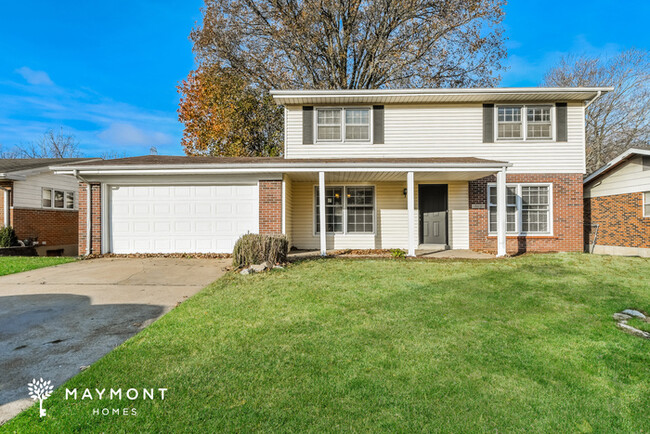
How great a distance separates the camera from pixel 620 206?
1044 centimetres

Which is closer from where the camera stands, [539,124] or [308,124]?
[539,124]

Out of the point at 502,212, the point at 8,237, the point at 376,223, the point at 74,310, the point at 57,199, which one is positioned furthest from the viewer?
the point at 57,199

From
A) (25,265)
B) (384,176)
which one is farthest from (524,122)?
(25,265)

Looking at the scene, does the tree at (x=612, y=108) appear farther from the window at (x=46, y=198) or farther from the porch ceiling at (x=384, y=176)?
the window at (x=46, y=198)

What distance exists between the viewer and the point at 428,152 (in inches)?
423

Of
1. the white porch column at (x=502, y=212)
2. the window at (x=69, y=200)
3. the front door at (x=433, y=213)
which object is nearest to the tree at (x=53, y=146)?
the window at (x=69, y=200)

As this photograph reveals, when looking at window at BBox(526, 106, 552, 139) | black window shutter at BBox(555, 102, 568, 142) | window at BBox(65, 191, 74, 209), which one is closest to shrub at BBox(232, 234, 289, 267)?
window at BBox(526, 106, 552, 139)

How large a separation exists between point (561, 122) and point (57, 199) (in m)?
19.9

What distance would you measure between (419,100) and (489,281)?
675 cm

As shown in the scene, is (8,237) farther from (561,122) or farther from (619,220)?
(619,220)

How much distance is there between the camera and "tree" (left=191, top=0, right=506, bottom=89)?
50.6 feet

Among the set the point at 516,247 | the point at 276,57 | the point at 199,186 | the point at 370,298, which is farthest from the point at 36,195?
the point at 516,247

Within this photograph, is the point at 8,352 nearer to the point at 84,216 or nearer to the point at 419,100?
the point at 84,216

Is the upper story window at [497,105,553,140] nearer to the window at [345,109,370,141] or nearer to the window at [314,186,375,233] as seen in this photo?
the window at [345,109,370,141]
